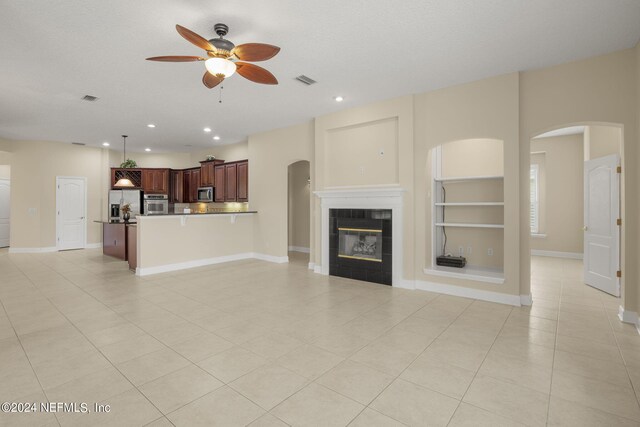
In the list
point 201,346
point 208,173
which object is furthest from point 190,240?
point 201,346

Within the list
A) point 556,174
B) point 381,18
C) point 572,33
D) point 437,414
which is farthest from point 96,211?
point 556,174

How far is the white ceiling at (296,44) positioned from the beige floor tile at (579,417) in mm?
3122

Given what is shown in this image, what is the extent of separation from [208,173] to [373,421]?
8.39 m

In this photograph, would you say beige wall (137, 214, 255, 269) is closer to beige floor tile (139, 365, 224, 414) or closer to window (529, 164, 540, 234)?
beige floor tile (139, 365, 224, 414)

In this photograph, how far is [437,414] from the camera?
1.94 m

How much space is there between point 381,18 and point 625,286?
3.93 meters

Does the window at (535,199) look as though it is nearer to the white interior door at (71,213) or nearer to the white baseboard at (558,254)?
the white baseboard at (558,254)

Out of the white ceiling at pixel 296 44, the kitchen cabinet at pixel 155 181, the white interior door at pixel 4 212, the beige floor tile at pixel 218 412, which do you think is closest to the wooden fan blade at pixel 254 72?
the white ceiling at pixel 296 44

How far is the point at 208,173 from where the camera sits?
9078 mm

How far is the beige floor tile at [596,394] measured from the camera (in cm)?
200

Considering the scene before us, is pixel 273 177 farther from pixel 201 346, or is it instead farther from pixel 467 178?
pixel 201 346

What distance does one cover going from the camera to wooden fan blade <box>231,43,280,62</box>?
2699mm

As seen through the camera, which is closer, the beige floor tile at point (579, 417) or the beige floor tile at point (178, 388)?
the beige floor tile at point (579, 417)

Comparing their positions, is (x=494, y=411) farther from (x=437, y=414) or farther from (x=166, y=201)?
(x=166, y=201)
